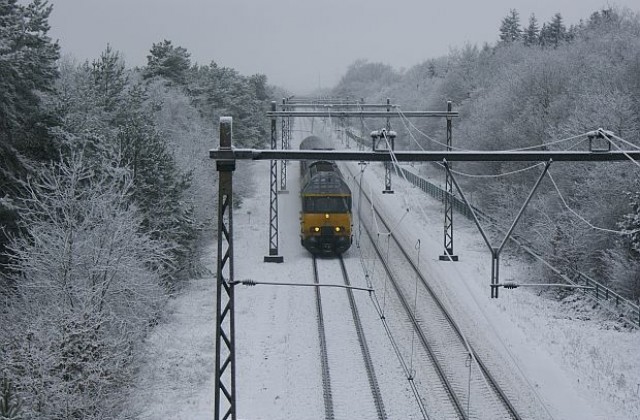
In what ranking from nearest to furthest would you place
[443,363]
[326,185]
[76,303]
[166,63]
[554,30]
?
[76,303] < [443,363] < [326,185] < [166,63] < [554,30]

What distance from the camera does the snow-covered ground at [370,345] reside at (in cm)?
1789

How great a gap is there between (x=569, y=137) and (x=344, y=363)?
46.9 feet

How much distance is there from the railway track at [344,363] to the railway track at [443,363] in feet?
4.60

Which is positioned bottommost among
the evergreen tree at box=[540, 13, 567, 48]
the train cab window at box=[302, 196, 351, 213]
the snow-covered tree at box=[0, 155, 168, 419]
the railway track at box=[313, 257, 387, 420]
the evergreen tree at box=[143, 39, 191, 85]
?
the railway track at box=[313, 257, 387, 420]

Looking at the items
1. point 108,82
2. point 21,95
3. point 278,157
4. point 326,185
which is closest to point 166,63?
point 108,82

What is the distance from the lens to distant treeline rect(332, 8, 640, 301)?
28.9 meters

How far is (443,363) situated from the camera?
810 inches

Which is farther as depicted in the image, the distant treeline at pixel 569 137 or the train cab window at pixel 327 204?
the train cab window at pixel 327 204

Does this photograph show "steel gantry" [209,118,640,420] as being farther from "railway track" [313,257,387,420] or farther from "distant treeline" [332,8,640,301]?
"railway track" [313,257,387,420]

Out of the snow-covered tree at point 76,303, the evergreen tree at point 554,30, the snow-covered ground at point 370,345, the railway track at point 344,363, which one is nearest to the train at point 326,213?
the snow-covered ground at point 370,345

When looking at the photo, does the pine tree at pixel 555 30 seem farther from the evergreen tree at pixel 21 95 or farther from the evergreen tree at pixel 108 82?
the evergreen tree at pixel 21 95

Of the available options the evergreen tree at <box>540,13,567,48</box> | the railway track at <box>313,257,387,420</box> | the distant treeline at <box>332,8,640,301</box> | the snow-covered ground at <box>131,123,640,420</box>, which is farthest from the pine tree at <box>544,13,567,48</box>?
the railway track at <box>313,257,387,420</box>

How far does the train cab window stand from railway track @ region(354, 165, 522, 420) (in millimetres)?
3597

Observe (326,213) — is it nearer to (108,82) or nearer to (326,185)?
(326,185)
